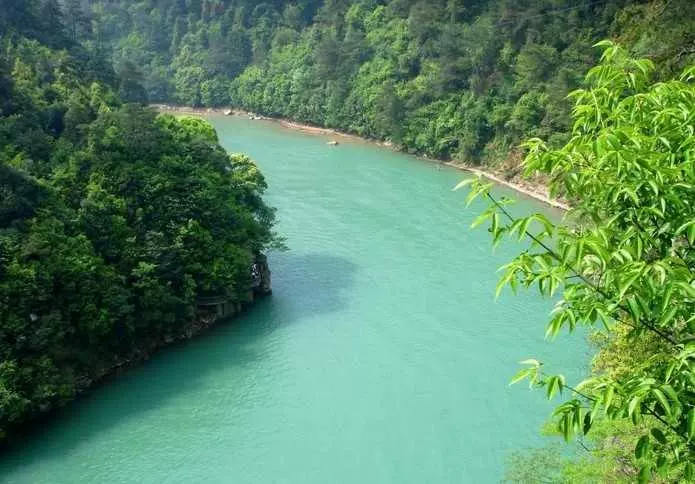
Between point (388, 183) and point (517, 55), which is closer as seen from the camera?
point (388, 183)

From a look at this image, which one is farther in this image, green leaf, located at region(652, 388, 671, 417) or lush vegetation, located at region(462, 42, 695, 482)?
lush vegetation, located at region(462, 42, 695, 482)

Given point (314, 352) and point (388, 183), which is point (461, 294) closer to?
point (314, 352)

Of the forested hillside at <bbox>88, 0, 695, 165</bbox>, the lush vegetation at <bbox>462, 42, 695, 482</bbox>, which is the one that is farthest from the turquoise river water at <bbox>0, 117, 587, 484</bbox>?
the lush vegetation at <bbox>462, 42, 695, 482</bbox>

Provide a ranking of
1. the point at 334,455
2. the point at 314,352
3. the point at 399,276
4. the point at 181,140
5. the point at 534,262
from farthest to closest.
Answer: the point at 399,276 → the point at 181,140 → the point at 314,352 → the point at 334,455 → the point at 534,262

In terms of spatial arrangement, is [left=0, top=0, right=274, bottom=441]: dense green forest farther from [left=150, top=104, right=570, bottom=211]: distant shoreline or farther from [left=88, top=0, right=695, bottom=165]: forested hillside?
[left=88, top=0, right=695, bottom=165]: forested hillside

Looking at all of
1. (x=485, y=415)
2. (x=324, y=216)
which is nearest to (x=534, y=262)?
(x=485, y=415)

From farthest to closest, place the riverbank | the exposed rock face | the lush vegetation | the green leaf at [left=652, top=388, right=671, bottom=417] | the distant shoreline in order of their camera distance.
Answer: the distant shoreline, the exposed rock face, the riverbank, the lush vegetation, the green leaf at [left=652, top=388, right=671, bottom=417]

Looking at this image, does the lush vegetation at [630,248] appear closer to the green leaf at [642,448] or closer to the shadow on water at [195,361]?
the green leaf at [642,448]
